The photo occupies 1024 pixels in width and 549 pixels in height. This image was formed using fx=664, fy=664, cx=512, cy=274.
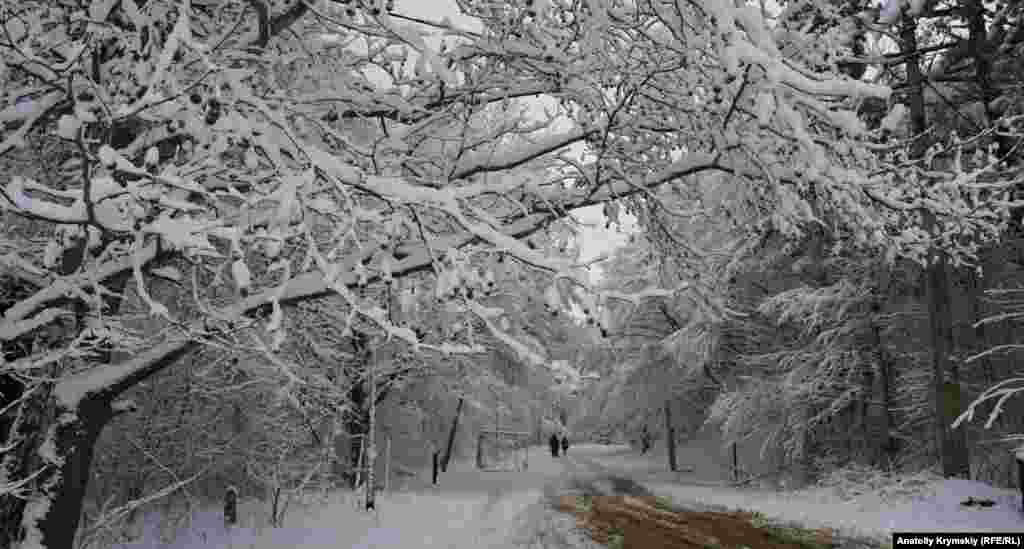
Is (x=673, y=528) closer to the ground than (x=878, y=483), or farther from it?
closer to the ground

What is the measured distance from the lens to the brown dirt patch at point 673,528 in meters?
8.32

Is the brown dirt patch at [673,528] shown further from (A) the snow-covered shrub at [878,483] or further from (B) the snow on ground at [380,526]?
(A) the snow-covered shrub at [878,483]

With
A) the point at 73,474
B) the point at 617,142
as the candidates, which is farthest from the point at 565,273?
the point at 73,474

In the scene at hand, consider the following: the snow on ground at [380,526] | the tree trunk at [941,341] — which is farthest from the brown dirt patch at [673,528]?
the tree trunk at [941,341]

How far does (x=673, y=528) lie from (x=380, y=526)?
4871 millimetres

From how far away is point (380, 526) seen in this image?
11.3 m

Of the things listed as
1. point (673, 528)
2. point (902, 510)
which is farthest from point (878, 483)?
point (673, 528)

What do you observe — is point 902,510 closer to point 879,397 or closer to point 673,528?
point 673,528

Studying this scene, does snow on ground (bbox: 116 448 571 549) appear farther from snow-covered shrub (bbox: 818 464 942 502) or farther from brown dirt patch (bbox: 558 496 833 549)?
snow-covered shrub (bbox: 818 464 942 502)

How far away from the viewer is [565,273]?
2.78m

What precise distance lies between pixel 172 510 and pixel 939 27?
15217 mm

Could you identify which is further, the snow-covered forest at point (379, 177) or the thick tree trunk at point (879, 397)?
the thick tree trunk at point (879, 397)

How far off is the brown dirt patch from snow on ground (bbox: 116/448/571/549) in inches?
31.1

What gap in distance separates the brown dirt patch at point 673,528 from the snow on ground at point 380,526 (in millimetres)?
790
